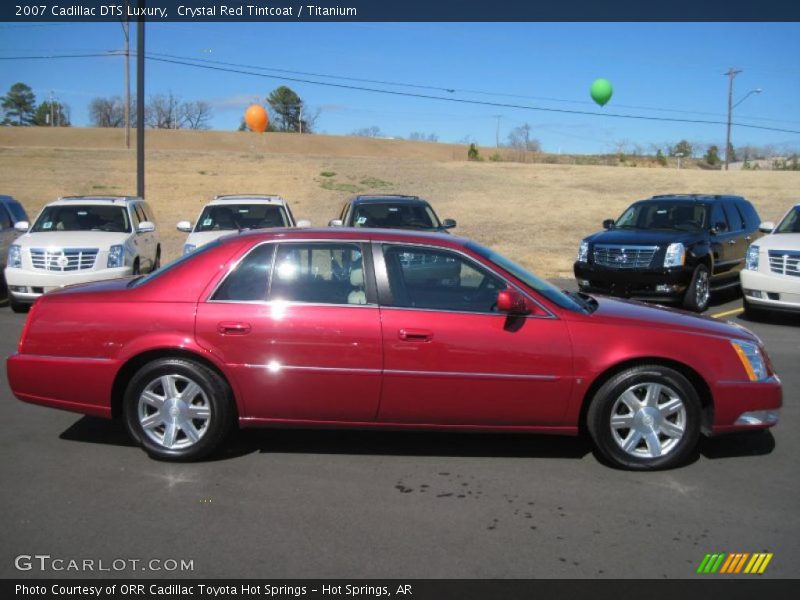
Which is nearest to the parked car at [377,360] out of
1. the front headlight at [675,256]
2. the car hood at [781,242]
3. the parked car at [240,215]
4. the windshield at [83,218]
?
the car hood at [781,242]

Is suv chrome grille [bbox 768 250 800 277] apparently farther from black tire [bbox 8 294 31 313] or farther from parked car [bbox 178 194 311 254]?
black tire [bbox 8 294 31 313]

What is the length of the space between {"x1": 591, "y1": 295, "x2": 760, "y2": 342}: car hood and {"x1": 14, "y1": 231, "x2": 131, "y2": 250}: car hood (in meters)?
8.43

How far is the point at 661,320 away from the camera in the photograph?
17.4 feet

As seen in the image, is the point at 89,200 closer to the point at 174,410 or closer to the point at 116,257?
the point at 116,257

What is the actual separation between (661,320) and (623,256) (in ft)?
23.1

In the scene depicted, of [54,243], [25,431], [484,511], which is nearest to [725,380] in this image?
[484,511]

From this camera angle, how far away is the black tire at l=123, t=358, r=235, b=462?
5.14 meters

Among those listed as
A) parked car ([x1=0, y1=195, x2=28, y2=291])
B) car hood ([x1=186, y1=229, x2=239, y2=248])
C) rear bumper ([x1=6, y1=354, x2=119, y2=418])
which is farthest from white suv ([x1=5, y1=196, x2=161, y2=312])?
rear bumper ([x1=6, y1=354, x2=119, y2=418])

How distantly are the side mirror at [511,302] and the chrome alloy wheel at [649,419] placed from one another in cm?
88

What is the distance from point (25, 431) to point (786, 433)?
19.2 feet

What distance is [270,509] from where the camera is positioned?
4.50m

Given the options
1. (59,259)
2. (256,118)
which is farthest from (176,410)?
(256,118)

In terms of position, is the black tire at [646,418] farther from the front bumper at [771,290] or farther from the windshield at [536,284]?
the front bumper at [771,290]

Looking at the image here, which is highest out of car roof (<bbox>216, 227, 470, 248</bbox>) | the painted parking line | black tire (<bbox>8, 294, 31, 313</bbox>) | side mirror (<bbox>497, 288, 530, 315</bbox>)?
car roof (<bbox>216, 227, 470, 248</bbox>)
